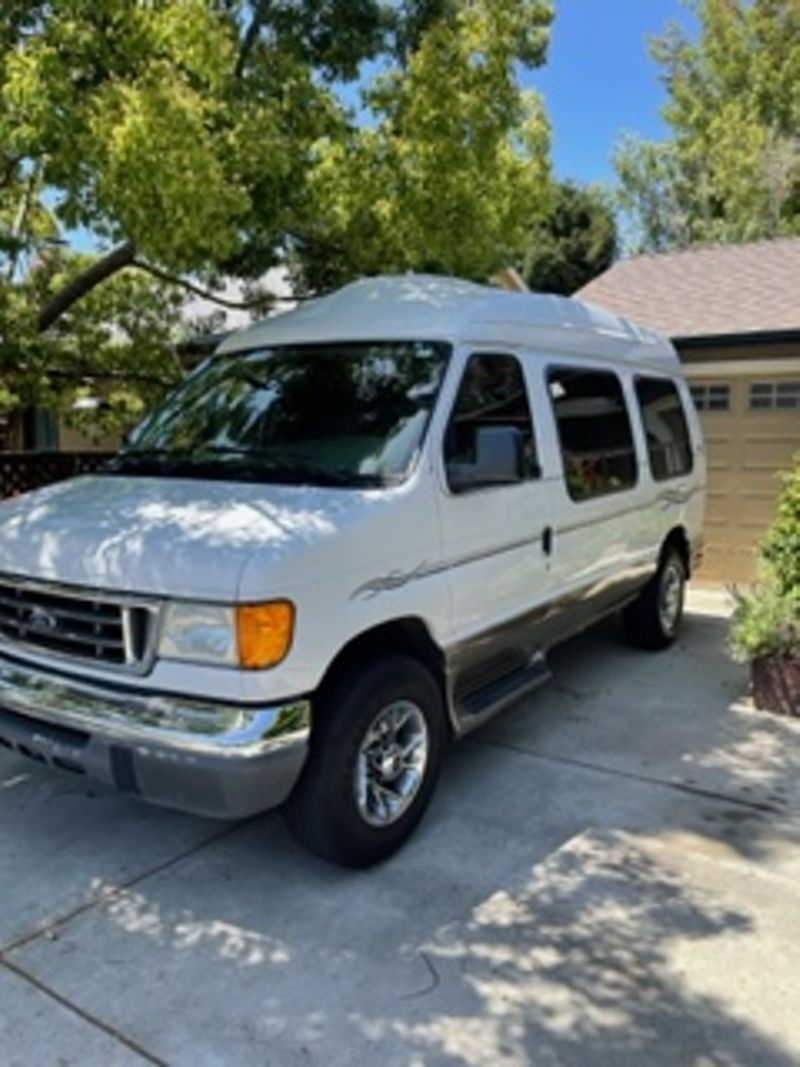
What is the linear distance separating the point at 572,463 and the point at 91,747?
313 cm

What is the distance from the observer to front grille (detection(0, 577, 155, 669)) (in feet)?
11.2

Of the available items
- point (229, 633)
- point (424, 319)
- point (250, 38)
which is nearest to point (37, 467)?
point (250, 38)

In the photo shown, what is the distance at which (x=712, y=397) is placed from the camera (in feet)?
34.3

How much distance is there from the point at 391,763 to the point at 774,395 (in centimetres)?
776

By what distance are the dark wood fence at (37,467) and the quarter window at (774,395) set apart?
7003mm

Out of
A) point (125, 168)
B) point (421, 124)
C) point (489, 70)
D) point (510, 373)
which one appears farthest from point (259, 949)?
point (489, 70)

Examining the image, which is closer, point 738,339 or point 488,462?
point 488,462

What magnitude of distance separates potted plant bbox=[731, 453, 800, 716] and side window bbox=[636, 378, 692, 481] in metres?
0.92

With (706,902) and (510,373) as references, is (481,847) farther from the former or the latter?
(510,373)

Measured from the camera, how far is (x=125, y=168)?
4914 millimetres

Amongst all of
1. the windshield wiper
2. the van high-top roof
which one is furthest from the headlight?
the van high-top roof

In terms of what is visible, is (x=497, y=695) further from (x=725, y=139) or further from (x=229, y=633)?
(x=725, y=139)

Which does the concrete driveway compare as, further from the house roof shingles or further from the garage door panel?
the house roof shingles

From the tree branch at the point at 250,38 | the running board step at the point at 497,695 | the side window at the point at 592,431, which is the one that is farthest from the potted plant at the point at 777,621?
the tree branch at the point at 250,38
